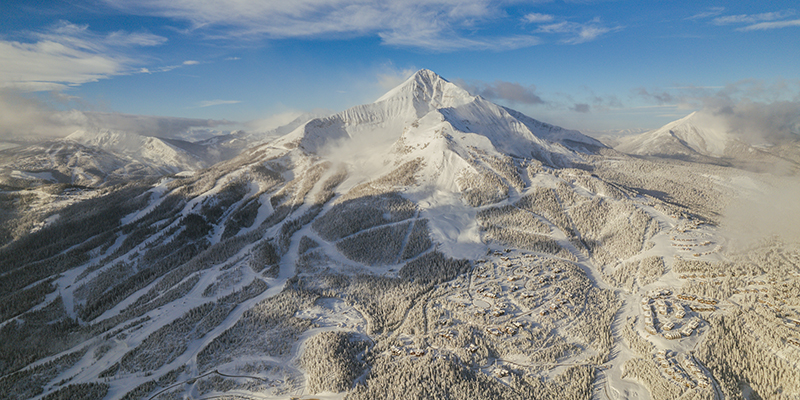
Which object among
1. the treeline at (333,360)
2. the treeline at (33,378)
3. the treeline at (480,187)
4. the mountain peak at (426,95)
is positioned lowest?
the treeline at (333,360)

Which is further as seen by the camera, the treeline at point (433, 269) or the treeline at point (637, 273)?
the treeline at point (433, 269)

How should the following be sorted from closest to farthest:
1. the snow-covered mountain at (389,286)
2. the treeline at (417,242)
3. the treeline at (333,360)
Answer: the treeline at (333,360), the snow-covered mountain at (389,286), the treeline at (417,242)

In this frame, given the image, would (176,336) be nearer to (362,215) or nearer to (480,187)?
(362,215)

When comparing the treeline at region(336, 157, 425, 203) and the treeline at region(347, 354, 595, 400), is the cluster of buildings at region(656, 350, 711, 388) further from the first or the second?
the treeline at region(336, 157, 425, 203)

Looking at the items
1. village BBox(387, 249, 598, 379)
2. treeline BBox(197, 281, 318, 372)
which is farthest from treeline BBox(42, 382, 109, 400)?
village BBox(387, 249, 598, 379)

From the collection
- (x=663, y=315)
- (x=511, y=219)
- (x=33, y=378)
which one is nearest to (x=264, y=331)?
(x=33, y=378)

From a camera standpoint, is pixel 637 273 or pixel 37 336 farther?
pixel 637 273

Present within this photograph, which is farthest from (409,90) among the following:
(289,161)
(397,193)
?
(397,193)

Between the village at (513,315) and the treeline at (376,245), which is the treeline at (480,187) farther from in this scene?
the village at (513,315)

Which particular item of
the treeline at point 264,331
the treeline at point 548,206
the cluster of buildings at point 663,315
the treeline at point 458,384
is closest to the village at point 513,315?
the treeline at point 458,384

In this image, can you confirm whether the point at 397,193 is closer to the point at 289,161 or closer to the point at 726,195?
the point at 289,161
